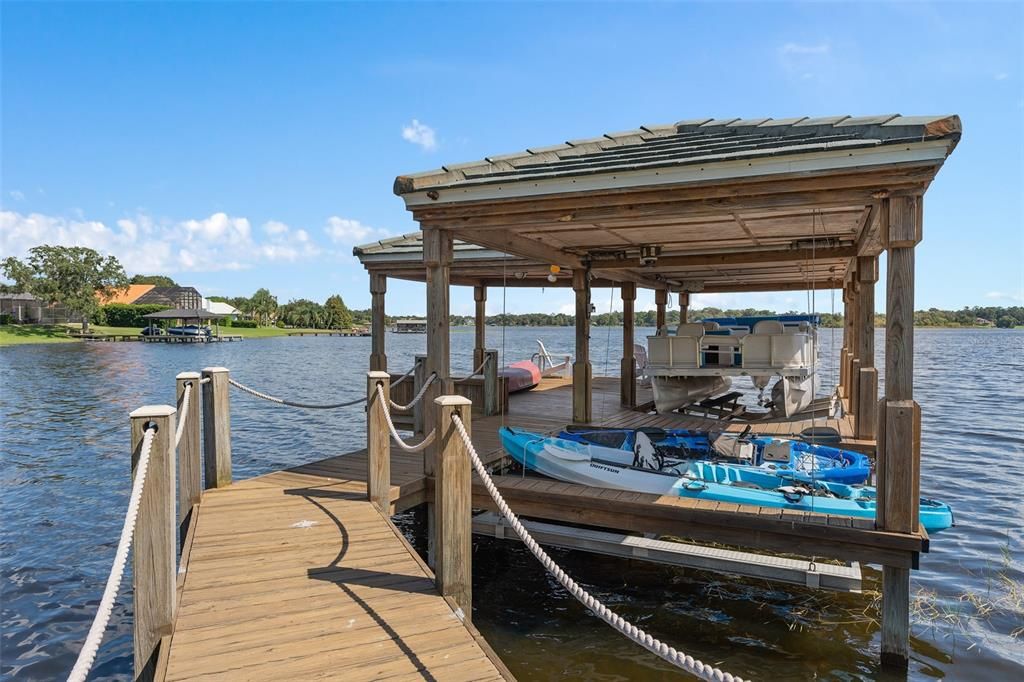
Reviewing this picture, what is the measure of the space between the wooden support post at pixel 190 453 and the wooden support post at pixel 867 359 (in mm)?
8271

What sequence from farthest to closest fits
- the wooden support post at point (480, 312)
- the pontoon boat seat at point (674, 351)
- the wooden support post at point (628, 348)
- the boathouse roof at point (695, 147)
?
the wooden support post at point (480, 312), the wooden support post at point (628, 348), the pontoon boat seat at point (674, 351), the boathouse roof at point (695, 147)

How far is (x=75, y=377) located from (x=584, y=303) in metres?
32.2

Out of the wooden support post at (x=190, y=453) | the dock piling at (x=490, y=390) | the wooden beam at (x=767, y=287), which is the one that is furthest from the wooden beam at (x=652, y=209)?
the wooden beam at (x=767, y=287)

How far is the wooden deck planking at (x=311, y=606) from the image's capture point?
3.36 m

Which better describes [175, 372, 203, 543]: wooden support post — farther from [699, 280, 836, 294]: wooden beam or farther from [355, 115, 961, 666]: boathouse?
[699, 280, 836, 294]: wooden beam

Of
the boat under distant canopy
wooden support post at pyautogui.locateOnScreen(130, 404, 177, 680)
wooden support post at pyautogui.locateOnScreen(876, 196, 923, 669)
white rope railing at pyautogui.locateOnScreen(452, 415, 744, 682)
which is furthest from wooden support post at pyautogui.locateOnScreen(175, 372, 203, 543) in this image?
the boat under distant canopy

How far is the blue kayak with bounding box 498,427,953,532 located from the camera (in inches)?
231

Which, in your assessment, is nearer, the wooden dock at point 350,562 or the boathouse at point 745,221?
the wooden dock at point 350,562

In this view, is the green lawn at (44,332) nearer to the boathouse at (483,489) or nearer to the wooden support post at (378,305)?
the wooden support post at (378,305)

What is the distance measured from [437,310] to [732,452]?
3.97 meters

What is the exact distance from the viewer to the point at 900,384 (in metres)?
5.02

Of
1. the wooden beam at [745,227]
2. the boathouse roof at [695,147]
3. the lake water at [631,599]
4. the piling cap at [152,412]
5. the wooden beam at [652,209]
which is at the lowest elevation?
the lake water at [631,599]

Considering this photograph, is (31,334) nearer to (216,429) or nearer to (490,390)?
(490,390)

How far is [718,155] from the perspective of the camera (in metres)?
5.59
